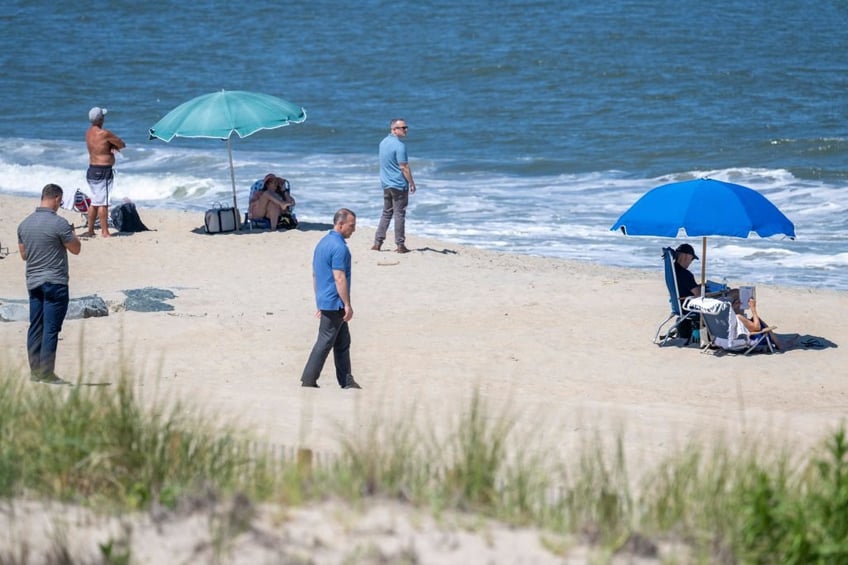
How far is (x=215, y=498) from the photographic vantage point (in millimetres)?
4867

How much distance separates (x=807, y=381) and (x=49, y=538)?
277 inches

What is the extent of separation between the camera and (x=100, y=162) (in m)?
14.5

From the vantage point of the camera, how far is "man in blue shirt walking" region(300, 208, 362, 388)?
27.6ft

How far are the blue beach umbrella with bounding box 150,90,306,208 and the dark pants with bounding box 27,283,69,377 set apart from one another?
630 centimetres

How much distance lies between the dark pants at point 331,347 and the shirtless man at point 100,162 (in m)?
6.61

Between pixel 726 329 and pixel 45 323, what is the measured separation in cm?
577

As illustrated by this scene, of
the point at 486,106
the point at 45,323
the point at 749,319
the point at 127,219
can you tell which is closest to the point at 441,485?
the point at 45,323

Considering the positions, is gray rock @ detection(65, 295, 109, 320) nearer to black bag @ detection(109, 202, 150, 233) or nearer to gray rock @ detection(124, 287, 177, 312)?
gray rock @ detection(124, 287, 177, 312)

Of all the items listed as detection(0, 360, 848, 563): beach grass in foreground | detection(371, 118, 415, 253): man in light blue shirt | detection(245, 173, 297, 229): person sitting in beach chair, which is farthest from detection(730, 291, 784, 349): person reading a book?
detection(245, 173, 297, 229): person sitting in beach chair

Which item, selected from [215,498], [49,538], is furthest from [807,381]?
[49,538]

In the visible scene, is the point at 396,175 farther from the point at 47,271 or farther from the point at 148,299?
the point at 47,271

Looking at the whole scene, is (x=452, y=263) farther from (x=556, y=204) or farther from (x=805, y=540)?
(x=805, y=540)

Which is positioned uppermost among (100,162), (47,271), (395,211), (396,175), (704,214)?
(100,162)

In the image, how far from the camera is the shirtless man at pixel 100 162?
47.2ft
